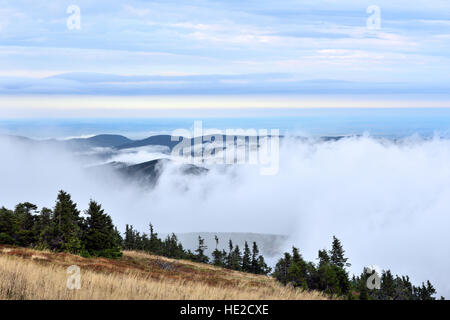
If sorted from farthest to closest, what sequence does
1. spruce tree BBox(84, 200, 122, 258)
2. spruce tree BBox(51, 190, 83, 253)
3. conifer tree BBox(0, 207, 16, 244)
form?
spruce tree BBox(84, 200, 122, 258)
spruce tree BBox(51, 190, 83, 253)
conifer tree BBox(0, 207, 16, 244)

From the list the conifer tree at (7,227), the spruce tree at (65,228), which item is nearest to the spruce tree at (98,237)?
the spruce tree at (65,228)

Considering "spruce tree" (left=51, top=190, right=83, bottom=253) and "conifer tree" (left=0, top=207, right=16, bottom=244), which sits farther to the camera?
"spruce tree" (left=51, top=190, right=83, bottom=253)

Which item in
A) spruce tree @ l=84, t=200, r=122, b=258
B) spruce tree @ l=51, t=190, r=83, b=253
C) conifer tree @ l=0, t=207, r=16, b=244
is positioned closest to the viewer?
conifer tree @ l=0, t=207, r=16, b=244

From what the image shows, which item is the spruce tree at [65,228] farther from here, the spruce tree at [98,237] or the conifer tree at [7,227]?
the conifer tree at [7,227]

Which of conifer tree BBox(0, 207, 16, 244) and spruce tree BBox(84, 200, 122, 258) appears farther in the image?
spruce tree BBox(84, 200, 122, 258)

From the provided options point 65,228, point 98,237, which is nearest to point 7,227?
point 65,228

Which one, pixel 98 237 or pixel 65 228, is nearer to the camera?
pixel 65 228

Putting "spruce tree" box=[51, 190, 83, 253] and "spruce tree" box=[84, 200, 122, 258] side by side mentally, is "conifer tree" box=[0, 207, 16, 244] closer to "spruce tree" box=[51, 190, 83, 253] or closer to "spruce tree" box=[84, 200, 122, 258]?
"spruce tree" box=[51, 190, 83, 253]

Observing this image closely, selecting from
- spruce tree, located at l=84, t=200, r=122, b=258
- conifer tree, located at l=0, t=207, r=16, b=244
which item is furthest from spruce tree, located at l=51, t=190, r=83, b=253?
conifer tree, located at l=0, t=207, r=16, b=244

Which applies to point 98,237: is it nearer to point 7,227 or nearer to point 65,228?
point 65,228
